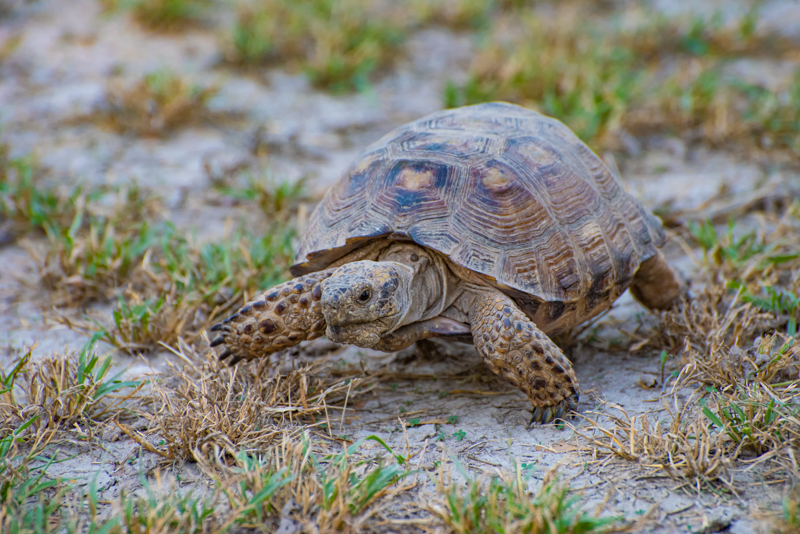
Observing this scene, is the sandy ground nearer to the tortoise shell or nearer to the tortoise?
the tortoise

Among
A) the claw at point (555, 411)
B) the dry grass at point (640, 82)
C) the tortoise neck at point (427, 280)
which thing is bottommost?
the claw at point (555, 411)

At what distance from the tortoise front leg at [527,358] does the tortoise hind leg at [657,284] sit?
3.07 feet

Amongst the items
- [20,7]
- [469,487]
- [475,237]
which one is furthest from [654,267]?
[20,7]

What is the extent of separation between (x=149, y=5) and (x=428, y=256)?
5036 millimetres

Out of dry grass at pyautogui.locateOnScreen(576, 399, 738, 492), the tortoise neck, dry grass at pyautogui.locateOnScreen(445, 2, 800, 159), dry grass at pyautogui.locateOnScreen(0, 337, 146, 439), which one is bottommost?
dry grass at pyautogui.locateOnScreen(0, 337, 146, 439)

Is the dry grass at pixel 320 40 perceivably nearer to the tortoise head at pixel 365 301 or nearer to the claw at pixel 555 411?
the tortoise head at pixel 365 301

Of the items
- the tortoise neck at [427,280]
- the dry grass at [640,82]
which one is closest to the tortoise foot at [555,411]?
the tortoise neck at [427,280]

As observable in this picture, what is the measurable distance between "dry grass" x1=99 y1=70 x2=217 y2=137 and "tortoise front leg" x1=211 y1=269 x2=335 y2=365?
2953mm

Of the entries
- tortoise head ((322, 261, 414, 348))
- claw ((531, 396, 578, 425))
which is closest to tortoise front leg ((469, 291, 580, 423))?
claw ((531, 396, 578, 425))

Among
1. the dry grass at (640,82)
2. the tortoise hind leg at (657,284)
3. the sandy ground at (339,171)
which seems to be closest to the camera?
the sandy ground at (339,171)

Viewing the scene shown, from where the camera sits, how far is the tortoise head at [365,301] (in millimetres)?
2340

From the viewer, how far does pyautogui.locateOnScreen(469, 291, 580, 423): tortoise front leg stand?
2.40m

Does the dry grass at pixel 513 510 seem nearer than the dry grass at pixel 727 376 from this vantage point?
Yes

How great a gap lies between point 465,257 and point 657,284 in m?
1.21
